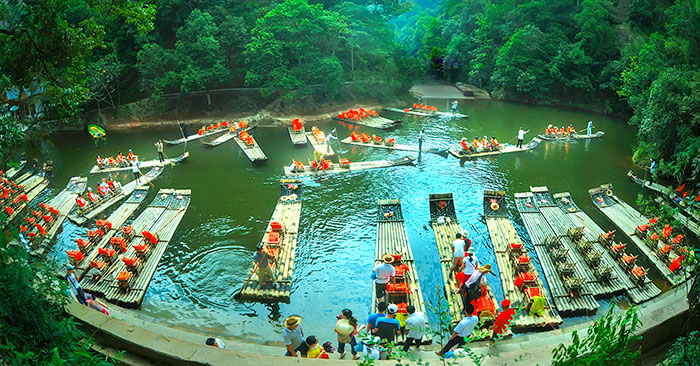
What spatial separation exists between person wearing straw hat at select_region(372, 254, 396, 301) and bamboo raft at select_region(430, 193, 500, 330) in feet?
5.70

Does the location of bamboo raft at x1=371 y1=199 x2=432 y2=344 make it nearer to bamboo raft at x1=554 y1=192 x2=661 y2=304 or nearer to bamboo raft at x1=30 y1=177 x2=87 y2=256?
bamboo raft at x1=554 y1=192 x2=661 y2=304

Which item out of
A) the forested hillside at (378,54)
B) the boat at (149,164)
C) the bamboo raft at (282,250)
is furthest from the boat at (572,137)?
the boat at (149,164)

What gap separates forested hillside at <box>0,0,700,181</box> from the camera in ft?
82.2

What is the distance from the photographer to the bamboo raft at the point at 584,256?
12.2 metres

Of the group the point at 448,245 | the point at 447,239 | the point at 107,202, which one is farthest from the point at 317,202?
the point at 107,202

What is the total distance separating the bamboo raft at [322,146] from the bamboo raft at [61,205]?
12.9m

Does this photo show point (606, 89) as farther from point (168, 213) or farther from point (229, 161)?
point (168, 213)

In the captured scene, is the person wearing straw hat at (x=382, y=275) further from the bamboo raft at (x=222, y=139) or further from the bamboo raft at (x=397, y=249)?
the bamboo raft at (x=222, y=139)

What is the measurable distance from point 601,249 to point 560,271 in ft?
9.45

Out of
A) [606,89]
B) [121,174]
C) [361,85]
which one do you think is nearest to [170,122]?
[121,174]

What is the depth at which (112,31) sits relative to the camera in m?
34.9

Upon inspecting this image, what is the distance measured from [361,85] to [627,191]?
82.2 ft

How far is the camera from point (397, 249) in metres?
14.0

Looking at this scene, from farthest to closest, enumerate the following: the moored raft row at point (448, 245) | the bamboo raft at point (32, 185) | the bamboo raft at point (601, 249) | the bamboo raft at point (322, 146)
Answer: the bamboo raft at point (322, 146)
the bamboo raft at point (32, 185)
the bamboo raft at point (601, 249)
the moored raft row at point (448, 245)
